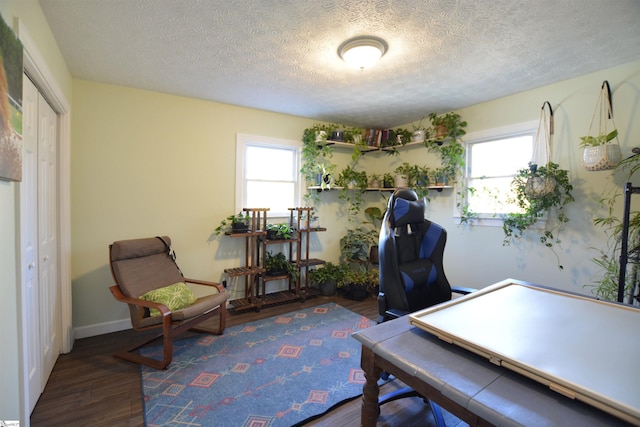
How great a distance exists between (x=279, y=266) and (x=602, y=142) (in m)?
3.38

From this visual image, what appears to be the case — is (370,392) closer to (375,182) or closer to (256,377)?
(256,377)

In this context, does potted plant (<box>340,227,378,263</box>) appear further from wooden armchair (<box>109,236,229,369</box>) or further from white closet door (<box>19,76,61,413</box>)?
white closet door (<box>19,76,61,413</box>)

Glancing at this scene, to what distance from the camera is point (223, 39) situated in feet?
6.75

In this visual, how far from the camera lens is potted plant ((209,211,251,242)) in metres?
3.38

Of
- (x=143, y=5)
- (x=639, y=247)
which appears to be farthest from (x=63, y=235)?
(x=639, y=247)

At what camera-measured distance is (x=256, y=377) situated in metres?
2.14

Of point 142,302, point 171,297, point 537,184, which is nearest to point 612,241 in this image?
point 537,184

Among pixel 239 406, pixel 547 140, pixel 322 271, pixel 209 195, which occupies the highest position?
pixel 547 140

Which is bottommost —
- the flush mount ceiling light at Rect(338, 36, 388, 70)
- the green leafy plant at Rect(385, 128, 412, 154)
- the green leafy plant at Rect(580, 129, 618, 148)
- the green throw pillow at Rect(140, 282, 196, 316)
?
the green throw pillow at Rect(140, 282, 196, 316)

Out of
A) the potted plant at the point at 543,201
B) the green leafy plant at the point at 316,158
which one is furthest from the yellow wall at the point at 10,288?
the potted plant at the point at 543,201

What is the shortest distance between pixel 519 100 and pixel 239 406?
3.78m

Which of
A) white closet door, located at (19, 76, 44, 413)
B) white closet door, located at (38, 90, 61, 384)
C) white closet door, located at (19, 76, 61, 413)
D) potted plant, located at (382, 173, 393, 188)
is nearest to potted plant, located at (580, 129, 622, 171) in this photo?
potted plant, located at (382, 173, 393, 188)

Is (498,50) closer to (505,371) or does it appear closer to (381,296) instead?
(381,296)

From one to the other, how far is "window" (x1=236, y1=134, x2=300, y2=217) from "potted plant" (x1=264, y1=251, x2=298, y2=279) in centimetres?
59
